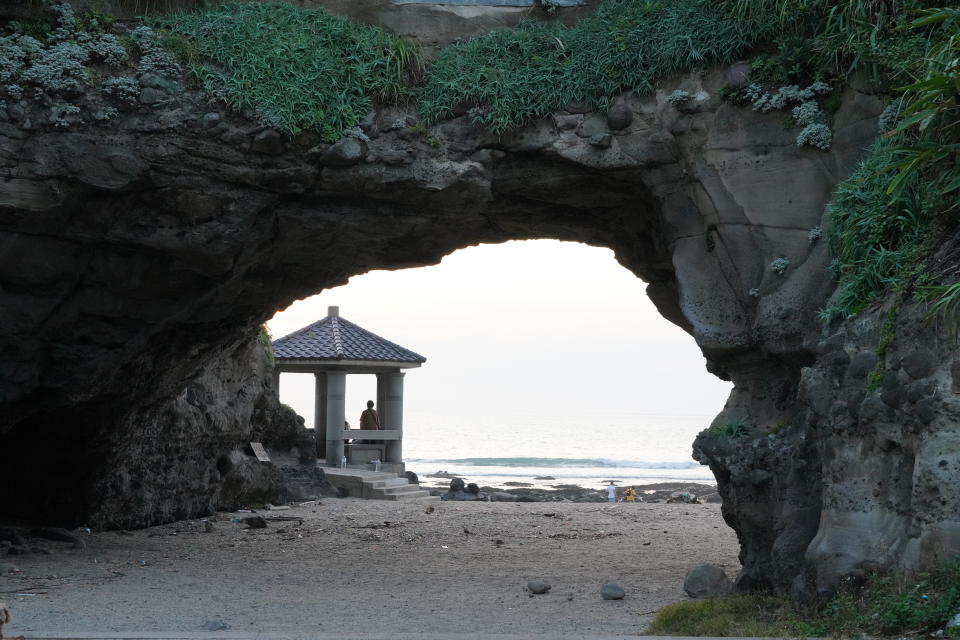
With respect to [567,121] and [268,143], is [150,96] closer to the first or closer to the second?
[268,143]

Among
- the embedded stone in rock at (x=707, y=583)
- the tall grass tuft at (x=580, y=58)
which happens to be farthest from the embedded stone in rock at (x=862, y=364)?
the tall grass tuft at (x=580, y=58)

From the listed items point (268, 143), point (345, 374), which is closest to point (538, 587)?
point (268, 143)

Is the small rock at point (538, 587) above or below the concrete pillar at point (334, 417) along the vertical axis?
below

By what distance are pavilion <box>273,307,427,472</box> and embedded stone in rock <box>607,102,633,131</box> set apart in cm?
1501

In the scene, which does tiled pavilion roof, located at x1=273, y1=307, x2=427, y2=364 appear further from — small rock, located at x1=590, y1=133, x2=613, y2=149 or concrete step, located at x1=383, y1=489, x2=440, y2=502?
small rock, located at x1=590, y1=133, x2=613, y2=149

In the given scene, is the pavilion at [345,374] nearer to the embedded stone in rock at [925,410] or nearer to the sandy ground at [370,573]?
the sandy ground at [370,573]

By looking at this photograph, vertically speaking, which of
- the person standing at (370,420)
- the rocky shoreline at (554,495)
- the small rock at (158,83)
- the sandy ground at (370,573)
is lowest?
the sandy ground at (370,573)

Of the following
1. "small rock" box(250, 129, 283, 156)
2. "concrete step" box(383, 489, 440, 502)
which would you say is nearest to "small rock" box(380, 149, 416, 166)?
"small rock" box(250, 129, 283, 156)

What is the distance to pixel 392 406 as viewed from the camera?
25.0m

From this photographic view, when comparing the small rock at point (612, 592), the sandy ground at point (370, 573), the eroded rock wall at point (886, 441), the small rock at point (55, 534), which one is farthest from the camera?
the small rock at point (55, 534)

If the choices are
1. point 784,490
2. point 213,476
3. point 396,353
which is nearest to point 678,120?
point 784,490

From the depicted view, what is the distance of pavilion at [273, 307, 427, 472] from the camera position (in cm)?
2384

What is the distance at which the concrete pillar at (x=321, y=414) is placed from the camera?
24578 millimetres

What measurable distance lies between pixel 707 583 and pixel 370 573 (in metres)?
3.62
